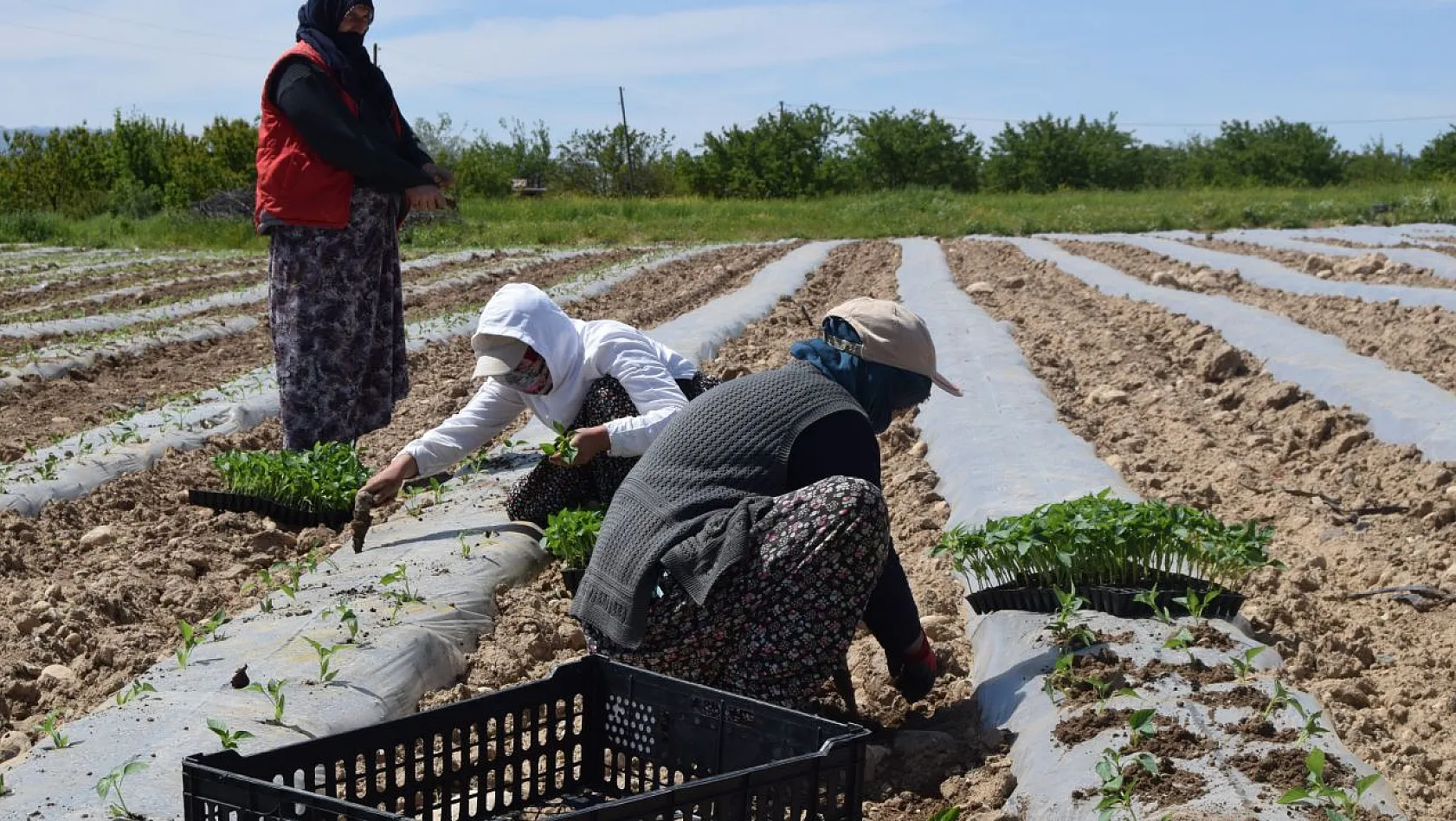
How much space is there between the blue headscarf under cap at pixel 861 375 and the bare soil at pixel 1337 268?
825cm

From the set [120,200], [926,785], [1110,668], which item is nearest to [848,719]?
[926,785]

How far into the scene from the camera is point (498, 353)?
3.94 meters

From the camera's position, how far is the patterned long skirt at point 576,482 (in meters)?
4.24

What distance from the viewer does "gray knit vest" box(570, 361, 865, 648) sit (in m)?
2.90

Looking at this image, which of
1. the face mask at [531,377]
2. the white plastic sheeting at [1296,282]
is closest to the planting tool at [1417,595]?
the face mask at [531,377]

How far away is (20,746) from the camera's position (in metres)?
3.02

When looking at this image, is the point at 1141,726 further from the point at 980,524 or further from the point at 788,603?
the point at 980,524

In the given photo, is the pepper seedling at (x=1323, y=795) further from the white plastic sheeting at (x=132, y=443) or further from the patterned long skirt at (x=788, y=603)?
the white plastic sheeting at (x=132, y=443)

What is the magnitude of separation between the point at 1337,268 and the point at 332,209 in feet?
30.5

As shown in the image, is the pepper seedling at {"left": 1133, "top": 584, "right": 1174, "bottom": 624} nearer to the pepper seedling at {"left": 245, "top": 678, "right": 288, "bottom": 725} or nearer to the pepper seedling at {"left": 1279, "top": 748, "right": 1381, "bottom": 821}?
the pepper seedling at {"left": 1279, "top": 748, "right": 1381, "bottom": 821}

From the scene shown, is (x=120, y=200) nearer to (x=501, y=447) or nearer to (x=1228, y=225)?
(x=1228, y=225)

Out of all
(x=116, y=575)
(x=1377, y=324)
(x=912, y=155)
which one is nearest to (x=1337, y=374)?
(x=1377, y=324)

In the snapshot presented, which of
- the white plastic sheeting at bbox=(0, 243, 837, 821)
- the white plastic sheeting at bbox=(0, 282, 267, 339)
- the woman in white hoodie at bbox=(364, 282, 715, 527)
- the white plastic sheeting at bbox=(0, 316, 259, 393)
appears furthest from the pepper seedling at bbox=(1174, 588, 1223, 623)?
the white plastic sheeting at bbox=(0, 282, 267, 339)

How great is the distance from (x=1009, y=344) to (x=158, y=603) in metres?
5.14
